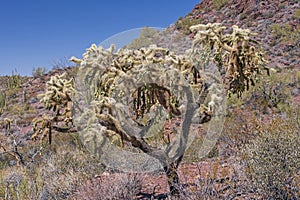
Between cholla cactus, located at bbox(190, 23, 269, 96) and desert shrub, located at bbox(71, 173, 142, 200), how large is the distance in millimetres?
1959

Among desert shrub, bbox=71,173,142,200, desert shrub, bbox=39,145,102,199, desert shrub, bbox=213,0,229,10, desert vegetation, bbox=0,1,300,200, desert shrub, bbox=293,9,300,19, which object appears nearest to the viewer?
desert vegetation, bbox=0,1,300,200

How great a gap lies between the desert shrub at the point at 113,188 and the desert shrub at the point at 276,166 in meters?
1.65

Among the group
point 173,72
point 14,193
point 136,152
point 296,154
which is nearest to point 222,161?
point 136,152

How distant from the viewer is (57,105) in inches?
167

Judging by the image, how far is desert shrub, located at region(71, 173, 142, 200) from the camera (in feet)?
14.3

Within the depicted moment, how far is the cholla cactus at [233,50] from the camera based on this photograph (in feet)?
12.9

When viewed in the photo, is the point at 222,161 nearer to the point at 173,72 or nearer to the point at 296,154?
the point at 296,154

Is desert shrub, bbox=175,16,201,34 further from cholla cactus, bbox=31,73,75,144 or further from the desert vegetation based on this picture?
cholla cactus, bbox=31,73,75,144

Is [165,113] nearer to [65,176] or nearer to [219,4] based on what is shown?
[65,176]

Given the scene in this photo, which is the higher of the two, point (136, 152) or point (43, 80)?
point (43, 80)

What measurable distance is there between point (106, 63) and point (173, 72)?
88cm

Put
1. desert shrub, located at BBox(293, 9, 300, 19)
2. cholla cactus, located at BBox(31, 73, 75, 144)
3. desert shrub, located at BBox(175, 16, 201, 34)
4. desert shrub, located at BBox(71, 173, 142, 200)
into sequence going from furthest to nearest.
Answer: desert shrub, located at BBox(175, 16, 201, 34) < desert shrub, located at BBox(293, 9, 300, 19) < desert shrub, located at BBox(71, 173, 142, 200) < cholla cactus, located at BBox(31, 73, 75, 144)

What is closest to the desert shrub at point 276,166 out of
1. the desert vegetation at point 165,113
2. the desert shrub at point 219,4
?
the desert vegetation at point 165,113

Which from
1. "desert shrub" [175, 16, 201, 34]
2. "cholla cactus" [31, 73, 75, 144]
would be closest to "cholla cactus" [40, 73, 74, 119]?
"cholla cactus" [31, 73, 75, 144]
